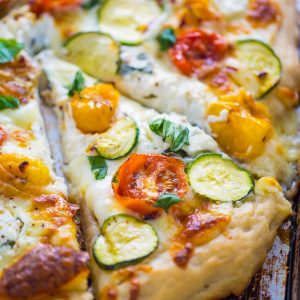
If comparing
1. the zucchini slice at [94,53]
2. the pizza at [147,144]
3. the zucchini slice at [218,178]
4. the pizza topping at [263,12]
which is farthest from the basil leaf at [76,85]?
the pizza topping at [263,12]

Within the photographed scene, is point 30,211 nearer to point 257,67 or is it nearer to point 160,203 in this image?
point 160,203

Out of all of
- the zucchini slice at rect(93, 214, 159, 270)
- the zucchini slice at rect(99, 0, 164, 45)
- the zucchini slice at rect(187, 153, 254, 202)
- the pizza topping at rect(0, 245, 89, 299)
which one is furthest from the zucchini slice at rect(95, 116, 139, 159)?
the zucchini slice at rect(99, 0, 164, 45)

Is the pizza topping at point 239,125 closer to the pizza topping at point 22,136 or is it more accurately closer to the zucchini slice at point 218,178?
the zucchini slice at point 218,178

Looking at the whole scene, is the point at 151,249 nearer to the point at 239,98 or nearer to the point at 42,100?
the point at 239,98

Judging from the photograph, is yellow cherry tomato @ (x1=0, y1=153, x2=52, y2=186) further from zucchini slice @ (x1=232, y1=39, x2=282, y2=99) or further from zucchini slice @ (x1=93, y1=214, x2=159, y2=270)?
zucchini slice @ (x1=232, y1=39, x2=282, y2=99)

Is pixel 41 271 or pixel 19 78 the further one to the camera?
pixel 19 78

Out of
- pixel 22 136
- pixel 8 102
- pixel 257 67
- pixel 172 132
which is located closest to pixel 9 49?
pixel 8 102
